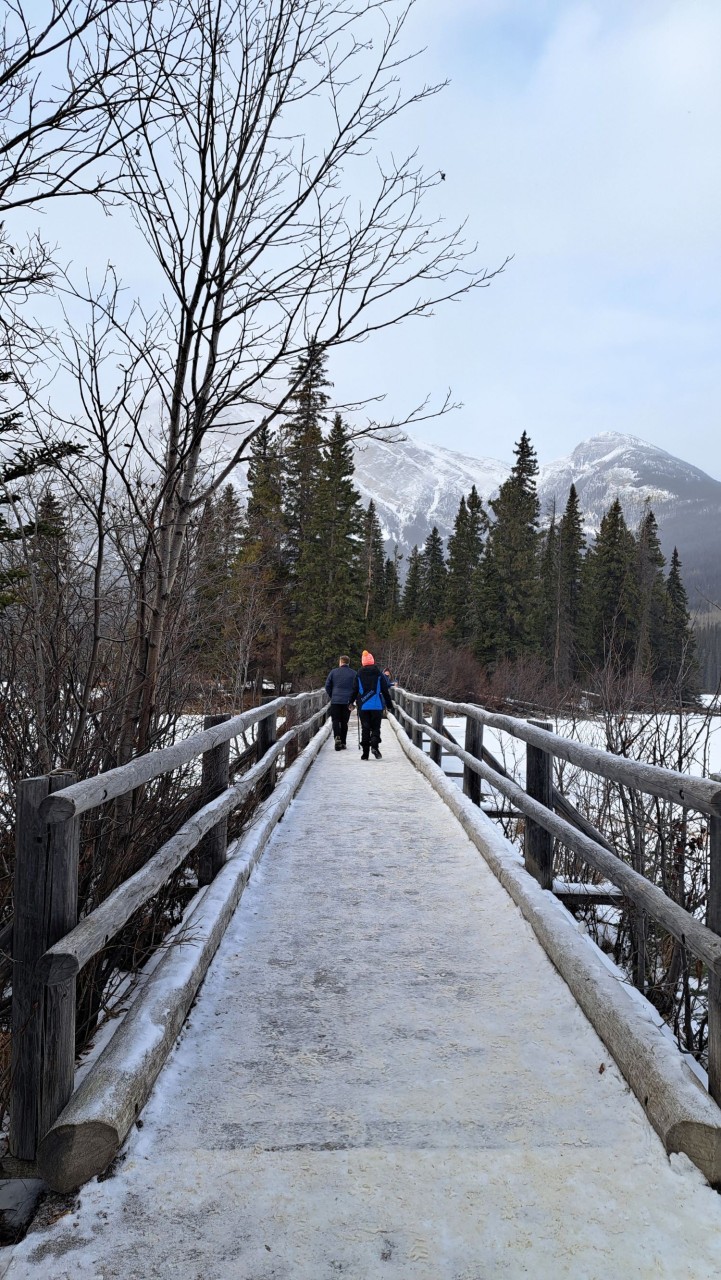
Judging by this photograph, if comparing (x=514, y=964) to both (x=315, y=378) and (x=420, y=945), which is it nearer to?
(x=420, y=945)

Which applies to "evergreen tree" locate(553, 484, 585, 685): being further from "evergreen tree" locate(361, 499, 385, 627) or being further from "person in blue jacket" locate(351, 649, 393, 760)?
"person in blue jacket" locate(351, 649, 393, 760)

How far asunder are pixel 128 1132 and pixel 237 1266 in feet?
1.97

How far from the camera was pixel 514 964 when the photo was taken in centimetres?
361

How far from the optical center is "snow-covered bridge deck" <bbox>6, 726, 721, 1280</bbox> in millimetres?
1882

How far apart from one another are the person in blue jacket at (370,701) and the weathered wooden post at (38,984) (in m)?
9.82

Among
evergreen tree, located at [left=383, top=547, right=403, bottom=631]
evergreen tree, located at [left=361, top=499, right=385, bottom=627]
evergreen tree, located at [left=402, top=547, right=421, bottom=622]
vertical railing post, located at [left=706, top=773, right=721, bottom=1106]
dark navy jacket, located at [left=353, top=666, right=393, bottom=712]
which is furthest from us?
evergreen tree, located at [left=402, top=547, right=421, bottom=622]

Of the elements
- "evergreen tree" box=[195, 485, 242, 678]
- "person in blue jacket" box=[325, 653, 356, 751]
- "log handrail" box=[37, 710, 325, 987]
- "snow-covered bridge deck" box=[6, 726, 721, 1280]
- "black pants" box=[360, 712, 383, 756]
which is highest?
"evergreen tree" box=[195, 485, 242, 678]

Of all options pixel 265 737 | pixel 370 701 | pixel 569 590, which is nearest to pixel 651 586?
pixel 569 590

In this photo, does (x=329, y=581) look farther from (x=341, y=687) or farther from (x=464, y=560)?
(x=341, y=687)

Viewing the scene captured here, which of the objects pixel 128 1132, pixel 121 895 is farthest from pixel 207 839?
pixel 128 1132

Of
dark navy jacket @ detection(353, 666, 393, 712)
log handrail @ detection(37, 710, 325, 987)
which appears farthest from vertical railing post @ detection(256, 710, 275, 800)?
dark navy jacket @ detection(353, 666, 393, 712)

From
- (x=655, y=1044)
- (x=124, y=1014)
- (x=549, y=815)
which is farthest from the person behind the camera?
(x=549, y=815)

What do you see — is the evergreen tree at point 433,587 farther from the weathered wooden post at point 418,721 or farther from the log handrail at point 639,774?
the log handrail at point 639,774

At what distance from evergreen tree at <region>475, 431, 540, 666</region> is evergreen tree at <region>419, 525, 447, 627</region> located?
10716mm
